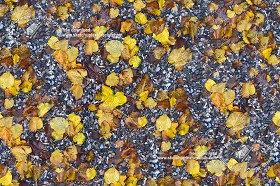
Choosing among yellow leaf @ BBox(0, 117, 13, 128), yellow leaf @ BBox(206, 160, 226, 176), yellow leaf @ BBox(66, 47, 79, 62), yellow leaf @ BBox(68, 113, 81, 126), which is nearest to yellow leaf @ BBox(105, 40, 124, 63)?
yellow leaf @ BBox(66, 47, 79, 62)

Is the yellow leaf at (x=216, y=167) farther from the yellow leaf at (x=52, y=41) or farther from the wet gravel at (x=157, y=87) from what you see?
the yellow leaf at (x=52, y=41)

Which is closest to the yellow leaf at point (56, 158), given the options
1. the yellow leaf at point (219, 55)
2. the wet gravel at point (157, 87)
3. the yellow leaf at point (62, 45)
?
the wet gravel at point (157, 87)

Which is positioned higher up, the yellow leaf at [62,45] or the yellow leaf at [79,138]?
the yellow leaf at [62,45]

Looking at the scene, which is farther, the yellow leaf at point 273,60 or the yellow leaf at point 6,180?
the yellow leaf at point 273,60

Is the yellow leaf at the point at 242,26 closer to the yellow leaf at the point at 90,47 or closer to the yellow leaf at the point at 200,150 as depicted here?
the yellow leaf at the point at 200,150

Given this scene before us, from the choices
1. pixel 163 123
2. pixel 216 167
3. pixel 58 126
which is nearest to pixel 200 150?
pixel 216 167

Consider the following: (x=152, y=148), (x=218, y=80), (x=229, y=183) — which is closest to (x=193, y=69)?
(x=218, y=80)

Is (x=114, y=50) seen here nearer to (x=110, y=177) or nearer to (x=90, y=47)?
(x=90, y=47)

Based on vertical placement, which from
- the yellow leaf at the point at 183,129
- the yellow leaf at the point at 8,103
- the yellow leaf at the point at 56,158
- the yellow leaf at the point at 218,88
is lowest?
the yellow leaf at the point at 56,158
